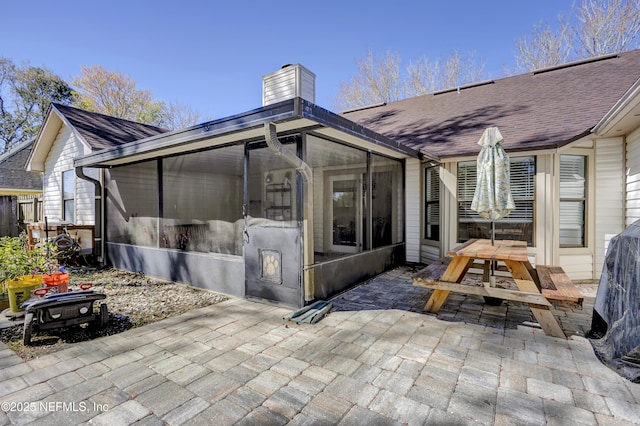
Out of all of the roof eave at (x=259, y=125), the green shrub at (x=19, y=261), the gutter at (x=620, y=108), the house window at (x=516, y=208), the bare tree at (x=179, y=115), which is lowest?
the green shrub at (x=19, y=261)

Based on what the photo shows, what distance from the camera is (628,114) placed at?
3.85 metres

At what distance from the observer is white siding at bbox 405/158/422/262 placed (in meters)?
6.46

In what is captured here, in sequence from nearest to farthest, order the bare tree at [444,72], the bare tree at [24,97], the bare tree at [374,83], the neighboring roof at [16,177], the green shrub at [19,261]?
the green shrub at [19,261] → the neighboring roof at [16,177] → the bare tree at [444,72] → the bare tree at [374,83] → the bare tree at [24,97]

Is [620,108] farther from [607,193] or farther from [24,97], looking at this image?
[24,97]

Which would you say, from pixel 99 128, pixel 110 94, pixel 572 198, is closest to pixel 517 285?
pixel 572 198

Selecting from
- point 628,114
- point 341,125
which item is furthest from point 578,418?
point 628,114

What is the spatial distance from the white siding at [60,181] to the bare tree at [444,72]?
1409 cm

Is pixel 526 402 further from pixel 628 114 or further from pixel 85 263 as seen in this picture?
pixel 85 263

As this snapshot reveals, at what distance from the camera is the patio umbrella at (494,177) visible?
3.71m

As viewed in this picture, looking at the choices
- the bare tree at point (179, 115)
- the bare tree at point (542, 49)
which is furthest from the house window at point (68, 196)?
the bare tree at point (542, 49)

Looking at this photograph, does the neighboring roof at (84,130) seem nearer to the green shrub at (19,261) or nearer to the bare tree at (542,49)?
the green shrub at (19,261)

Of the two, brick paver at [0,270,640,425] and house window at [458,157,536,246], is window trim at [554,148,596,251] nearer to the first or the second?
house window at [458,157,536,246]

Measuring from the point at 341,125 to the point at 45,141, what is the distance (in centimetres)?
942

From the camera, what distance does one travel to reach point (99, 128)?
798 cm
